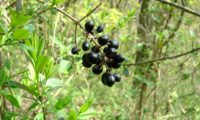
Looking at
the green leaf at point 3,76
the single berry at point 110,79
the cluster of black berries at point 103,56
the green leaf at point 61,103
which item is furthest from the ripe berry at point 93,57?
the green leaf at point 3,76

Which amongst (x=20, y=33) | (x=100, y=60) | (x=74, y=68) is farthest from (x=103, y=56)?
(x=74, y=68)

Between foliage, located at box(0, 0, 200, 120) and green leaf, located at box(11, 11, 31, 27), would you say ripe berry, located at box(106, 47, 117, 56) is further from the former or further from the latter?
green leaf, located at box(11, 11, 31, 27)

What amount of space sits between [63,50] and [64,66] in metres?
0.71

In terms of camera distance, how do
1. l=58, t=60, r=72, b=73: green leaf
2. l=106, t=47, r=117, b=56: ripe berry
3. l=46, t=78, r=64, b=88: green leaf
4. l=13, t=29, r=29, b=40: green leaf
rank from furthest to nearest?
l=58, t=60, r=72, b=73: green leaf, l=106, t=47, r=117, b=56: ripe berry, l=46, t=78, r=64, b=88: green leaf, l=13, t=29, r=29, b=40: green leaf

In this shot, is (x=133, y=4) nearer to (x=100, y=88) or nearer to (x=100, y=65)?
(x=100, y=88)

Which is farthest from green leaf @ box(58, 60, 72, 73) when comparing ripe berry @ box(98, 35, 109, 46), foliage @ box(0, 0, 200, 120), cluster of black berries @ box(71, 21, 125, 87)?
ripe berry @ box(98, 35, 109, 46)

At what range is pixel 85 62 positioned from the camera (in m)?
1.62

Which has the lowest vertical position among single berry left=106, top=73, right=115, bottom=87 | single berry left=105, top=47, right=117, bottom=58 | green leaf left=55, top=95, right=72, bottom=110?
green leaf left=55, top=95, right=72, bottom=110

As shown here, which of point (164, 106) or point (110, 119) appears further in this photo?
point (164, 106)

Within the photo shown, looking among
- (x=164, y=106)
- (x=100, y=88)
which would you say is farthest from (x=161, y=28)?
(x=100, y=88)

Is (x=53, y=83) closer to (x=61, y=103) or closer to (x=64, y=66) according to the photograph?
(x=61, y=103)

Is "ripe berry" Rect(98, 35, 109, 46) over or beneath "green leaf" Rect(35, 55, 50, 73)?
over

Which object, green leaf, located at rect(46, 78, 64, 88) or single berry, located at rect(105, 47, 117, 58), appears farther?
single berry, located at rect(105, 47, 117, 58)

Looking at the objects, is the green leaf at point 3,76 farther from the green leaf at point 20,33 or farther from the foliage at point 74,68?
the green leaf at point 20,33
